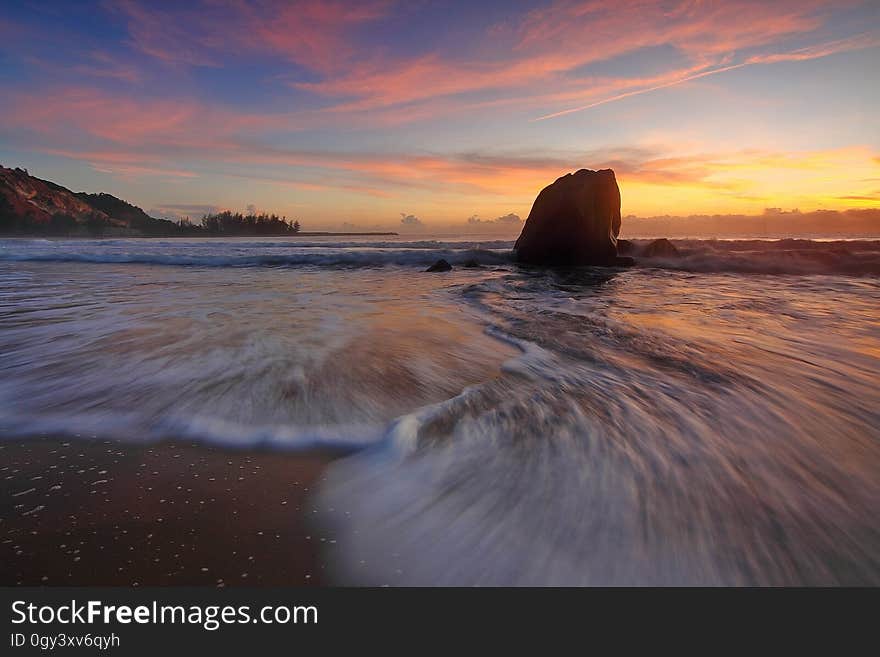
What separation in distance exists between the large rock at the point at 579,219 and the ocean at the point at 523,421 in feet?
28.4

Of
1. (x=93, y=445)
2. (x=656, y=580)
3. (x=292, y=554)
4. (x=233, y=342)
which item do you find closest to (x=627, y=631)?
(x=656, y=580)

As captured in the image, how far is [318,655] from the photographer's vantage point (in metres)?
1.11

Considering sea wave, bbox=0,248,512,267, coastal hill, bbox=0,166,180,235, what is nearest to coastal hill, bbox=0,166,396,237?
coastal hill, bbox=0,166,180,235

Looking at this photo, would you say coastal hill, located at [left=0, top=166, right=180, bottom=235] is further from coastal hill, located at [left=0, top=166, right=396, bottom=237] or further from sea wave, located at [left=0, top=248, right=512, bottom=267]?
sea wave, located at [left=0, top=248, right=512, bottom=267]

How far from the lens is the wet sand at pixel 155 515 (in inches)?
49.6

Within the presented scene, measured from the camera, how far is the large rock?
13875mm

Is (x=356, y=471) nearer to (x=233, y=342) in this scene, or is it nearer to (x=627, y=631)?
(x=627, y=631)

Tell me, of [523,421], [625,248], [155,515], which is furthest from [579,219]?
[155,515]

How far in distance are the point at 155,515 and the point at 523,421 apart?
1779 millimetres

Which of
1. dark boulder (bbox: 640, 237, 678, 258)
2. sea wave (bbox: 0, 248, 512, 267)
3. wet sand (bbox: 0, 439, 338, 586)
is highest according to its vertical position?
dark boulder (bbox: 640, 237, 678, 258)

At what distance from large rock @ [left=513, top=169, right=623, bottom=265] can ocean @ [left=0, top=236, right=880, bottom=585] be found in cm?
866

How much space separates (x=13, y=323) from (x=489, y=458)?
6.02 meters

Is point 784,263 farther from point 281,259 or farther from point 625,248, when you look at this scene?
point 281,259

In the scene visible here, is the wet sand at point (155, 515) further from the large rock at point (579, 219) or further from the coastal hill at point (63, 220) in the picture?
the coastal hill at point (63, 220)
